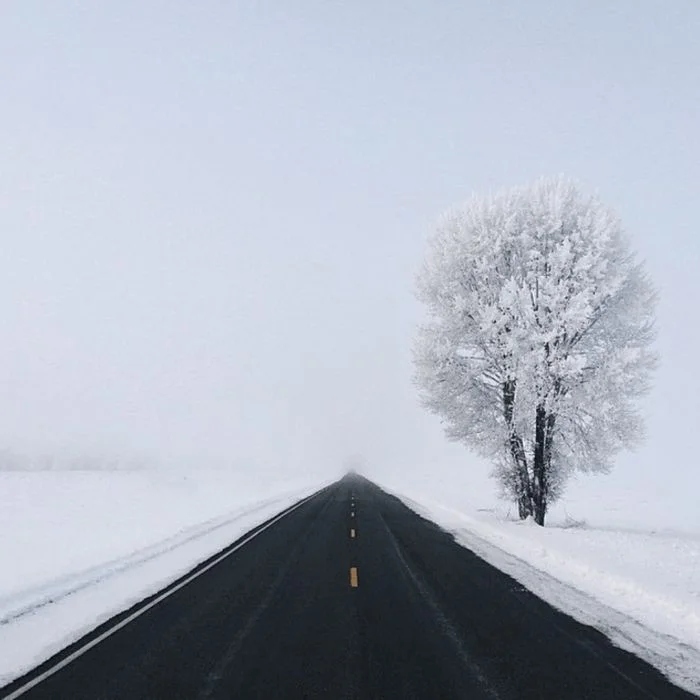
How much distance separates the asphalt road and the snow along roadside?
0.27 metres

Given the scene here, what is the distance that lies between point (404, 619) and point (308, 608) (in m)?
1.46

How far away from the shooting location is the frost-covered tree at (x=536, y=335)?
1827 centimetres

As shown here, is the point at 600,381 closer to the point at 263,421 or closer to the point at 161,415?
the point at 161,415

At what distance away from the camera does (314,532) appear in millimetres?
17375

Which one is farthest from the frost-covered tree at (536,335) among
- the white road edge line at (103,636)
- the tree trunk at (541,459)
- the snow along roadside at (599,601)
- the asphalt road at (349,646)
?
the white road edge line at (103,636)

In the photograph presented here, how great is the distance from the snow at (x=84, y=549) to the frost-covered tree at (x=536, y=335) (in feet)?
29.9

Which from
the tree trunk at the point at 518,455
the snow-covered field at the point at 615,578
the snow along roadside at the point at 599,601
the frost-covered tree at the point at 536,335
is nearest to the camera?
the snow along roadside at the point at 599,601

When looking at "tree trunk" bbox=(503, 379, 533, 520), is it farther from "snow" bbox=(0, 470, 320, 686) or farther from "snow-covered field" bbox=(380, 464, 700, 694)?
"snow" bbox=(0, 470, 320, 686)

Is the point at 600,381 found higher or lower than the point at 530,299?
lower

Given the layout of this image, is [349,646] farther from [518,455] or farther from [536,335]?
[518,455]

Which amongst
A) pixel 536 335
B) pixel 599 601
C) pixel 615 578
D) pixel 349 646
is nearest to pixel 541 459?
pixel 536 335

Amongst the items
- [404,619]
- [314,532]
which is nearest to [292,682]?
[404,619]

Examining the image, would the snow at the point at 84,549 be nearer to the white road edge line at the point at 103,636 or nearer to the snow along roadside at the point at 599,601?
the white road edge line at the point at 103,636

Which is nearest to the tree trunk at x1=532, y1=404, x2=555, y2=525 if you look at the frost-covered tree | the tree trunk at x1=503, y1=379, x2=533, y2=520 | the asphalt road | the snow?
the frost-covered tree
